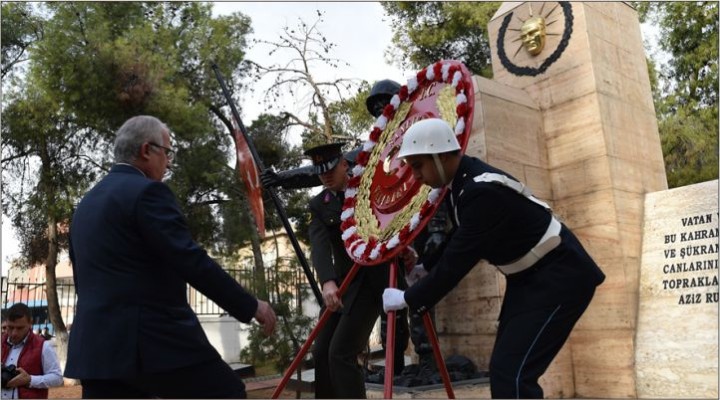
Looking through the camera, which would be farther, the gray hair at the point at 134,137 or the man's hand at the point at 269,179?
the man's hand at the point at 269,179

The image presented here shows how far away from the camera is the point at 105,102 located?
12.3 m

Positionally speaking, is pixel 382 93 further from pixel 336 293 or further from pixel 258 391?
pixel 258 391

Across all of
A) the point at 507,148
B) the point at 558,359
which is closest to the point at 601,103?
→ the point at 507,148

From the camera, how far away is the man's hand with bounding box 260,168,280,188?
4.77 m

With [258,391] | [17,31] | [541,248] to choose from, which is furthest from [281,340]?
[17,31]

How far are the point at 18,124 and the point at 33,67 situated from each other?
5.00 feet

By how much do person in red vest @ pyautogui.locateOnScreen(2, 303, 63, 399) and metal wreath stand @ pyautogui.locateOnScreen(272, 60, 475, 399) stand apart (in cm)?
213

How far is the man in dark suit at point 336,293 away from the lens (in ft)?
12.4

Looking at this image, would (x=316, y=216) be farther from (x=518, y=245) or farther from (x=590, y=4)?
(x=590, y=4)

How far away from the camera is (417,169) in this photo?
9.68 ft

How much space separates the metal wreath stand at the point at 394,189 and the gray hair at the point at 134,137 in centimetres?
138

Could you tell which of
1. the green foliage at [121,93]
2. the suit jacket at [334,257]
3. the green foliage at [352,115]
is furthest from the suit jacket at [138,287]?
the green foliage at [352,115]

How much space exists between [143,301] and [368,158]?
2012mm

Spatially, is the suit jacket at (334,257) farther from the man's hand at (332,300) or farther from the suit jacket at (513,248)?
the suit jacket at (513,248)
